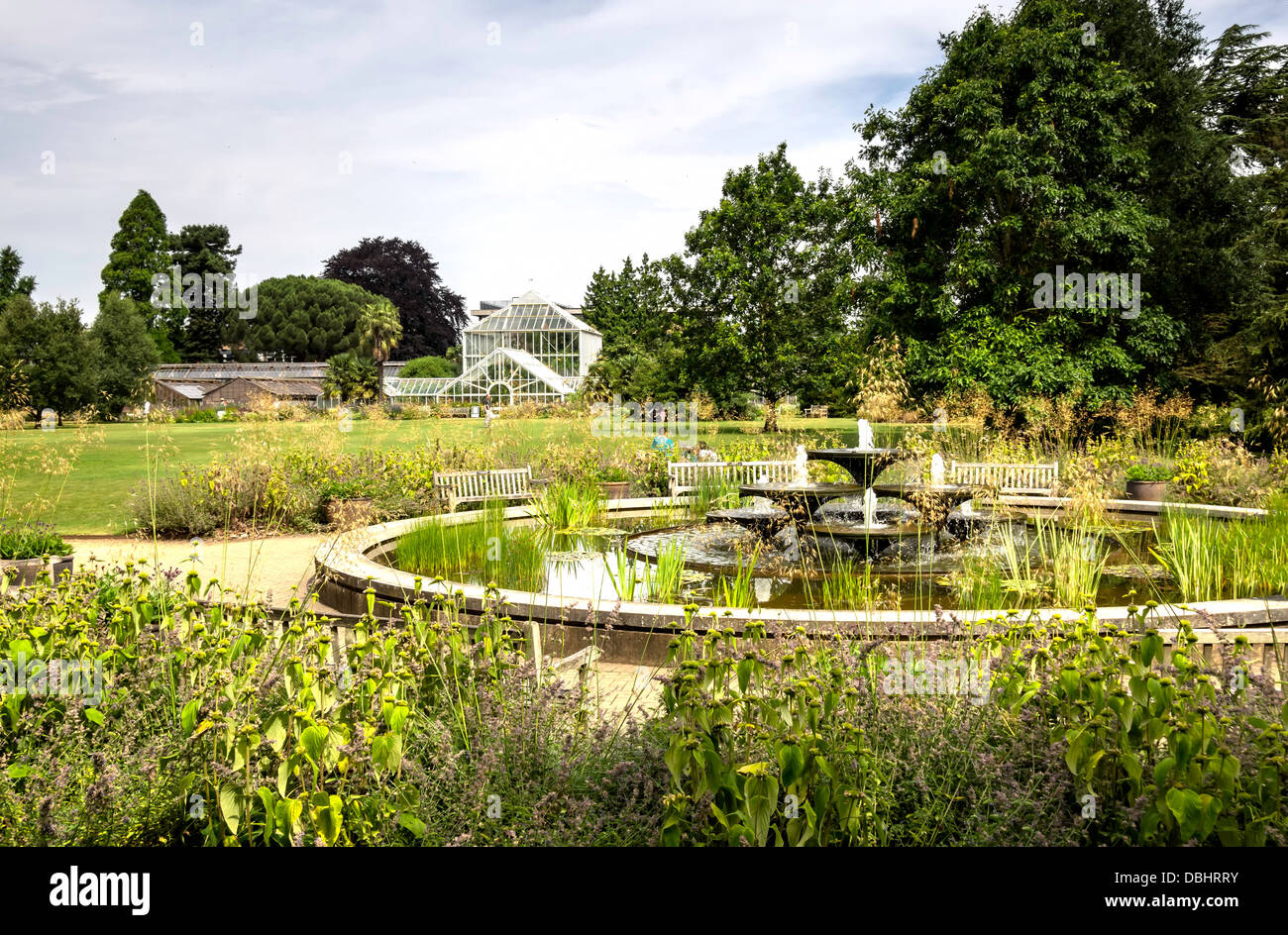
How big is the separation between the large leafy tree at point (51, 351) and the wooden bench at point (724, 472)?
26.3m

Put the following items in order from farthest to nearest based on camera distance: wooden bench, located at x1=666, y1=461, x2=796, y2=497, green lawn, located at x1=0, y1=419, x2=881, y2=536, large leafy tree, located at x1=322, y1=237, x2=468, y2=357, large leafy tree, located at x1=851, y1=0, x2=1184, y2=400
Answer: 1. large leafy tree, located at x1=322, y1=237, x2=468, y2=357
2. large leafy tree, located at x1=851, y1=0, x2=1184, y2=400
3. wooden bench, located at x1=666, y1=461, x2=796, y2=497
4. green lawn, located at x1=0, y1=419, x2=881, y2=536

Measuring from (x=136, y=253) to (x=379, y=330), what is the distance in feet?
53.6

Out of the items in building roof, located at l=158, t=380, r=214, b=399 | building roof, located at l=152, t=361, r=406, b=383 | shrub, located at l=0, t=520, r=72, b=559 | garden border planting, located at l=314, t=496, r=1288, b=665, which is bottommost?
garden border planting, located at l=314, t=496, r=1288, b=665

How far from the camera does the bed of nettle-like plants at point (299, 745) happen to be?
221 cm

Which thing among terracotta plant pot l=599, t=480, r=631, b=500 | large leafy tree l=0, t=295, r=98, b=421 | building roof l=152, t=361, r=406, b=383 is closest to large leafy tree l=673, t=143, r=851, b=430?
terracotta plant pot l=599, t=480, r=631, b=500

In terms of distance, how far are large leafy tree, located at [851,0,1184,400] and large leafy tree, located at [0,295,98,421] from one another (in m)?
26.3

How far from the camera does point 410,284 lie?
219 feet

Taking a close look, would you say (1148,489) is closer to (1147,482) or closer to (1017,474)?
(1147,482)

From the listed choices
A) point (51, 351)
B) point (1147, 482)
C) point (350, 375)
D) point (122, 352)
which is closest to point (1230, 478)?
point (1147, 482)

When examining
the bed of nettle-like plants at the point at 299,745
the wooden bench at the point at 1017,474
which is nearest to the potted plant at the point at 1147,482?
the wooden bench at the point at 1017,474

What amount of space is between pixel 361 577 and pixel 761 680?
3810 mm

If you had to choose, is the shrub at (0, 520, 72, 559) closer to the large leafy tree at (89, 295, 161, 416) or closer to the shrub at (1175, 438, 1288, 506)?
the shrub at (1175, 438, 1288, 506)

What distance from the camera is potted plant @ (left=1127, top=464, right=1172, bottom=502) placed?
1038 cm
